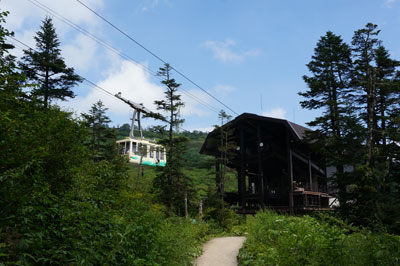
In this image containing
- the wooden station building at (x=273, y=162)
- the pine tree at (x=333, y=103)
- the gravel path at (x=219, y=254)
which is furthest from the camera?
the wooden station building at (x=273, y=162)

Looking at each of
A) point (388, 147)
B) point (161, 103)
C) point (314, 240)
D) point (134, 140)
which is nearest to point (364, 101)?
point (388, 147)

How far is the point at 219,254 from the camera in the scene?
1121 cm

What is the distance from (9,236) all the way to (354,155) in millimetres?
15365

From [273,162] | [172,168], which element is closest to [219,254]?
[172,168]

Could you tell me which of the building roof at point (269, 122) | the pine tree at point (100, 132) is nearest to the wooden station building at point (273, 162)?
the building roof at point (269, 122)

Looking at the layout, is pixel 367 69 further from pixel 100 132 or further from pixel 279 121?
pixel 100 132

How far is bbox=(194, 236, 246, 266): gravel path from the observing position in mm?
9875

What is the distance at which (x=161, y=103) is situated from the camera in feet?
65.5

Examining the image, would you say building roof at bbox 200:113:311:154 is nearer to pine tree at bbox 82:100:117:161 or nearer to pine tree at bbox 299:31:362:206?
pine tree at bbox 299:31:362:206

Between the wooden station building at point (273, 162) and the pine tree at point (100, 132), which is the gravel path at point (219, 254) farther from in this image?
the pine tree at point (100, 132)

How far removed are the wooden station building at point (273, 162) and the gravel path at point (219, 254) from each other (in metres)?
8.11

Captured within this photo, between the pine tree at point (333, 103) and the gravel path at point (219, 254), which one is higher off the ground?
the pine tree at point (333, 103)

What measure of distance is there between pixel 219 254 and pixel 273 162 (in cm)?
1634

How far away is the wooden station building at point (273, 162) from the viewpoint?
21859 millimetres
